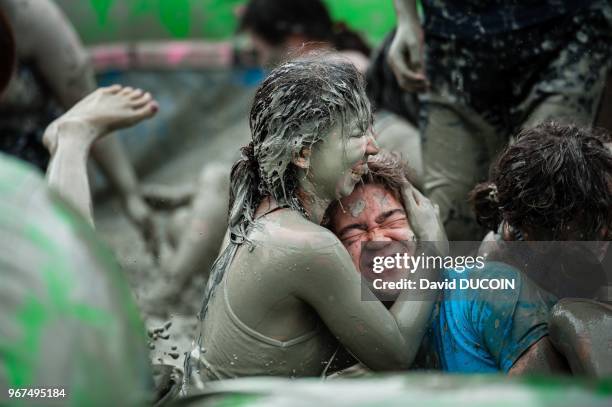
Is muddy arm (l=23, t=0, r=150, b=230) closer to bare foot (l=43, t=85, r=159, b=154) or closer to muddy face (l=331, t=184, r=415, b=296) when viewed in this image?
bare foot (l=43, t=85, r=159, b=154)


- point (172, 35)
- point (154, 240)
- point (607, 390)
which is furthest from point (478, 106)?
point (172, 35)

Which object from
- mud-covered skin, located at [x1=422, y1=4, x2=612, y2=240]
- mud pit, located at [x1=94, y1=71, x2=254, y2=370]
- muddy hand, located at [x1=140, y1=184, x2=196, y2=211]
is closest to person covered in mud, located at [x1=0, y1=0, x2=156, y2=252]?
muddy hand, located at [x1=140, y1=184, x2=196, y2=211]

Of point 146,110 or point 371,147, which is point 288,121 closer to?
point 371,147

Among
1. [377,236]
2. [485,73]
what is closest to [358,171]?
[377,236]

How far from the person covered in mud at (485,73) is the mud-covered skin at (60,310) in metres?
1.98

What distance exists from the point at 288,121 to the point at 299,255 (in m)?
0.33

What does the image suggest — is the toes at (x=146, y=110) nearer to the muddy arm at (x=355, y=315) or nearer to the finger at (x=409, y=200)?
the finger at (x=409, y=200)

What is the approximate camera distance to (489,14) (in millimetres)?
3303

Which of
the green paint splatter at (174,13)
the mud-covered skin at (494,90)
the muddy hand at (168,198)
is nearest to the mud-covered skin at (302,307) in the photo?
the mud-covered skin at (494,90)

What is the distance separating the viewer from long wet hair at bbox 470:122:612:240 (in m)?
2.52

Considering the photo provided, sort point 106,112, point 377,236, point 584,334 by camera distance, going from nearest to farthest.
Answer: point 584,334 → point 377,236 → point 106,112

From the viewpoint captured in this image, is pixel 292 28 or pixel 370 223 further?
pixel 292 28

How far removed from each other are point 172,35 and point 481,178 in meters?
3.78

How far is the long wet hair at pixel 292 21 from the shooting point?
5.33m
